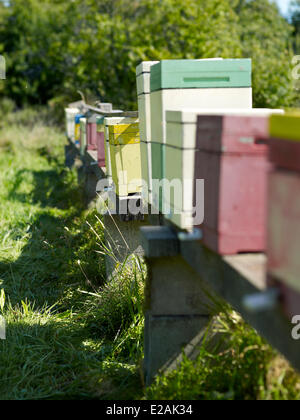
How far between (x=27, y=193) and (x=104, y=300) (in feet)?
16.9

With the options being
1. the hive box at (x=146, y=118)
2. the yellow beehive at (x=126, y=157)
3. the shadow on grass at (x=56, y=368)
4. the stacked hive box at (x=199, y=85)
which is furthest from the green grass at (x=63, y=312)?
the stacked hive box at (x=199, y=85)

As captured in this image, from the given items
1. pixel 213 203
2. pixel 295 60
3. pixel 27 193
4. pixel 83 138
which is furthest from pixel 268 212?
pixel 295 60

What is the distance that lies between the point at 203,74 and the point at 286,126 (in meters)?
1.28

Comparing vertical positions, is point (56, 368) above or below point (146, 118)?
below

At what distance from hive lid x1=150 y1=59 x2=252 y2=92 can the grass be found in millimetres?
1112

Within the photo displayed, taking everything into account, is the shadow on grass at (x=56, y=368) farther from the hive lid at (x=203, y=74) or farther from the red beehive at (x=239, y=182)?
the hive lid at (x=203, y=74)

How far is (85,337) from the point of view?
3686 millimetres

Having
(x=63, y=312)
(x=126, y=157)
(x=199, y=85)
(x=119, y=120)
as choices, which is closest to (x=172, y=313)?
(x=199, y=85)

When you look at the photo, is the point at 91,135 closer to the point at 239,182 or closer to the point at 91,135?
the point at 91,135

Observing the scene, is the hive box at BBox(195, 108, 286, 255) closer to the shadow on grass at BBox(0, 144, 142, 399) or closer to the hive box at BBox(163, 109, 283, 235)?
the hive box at BBox(163, 109, 283, 235)

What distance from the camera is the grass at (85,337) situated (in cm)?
249

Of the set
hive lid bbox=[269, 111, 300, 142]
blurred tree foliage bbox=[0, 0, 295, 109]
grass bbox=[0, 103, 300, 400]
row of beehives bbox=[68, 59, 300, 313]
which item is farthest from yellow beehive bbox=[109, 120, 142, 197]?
blurred tree foliage bbox=[0, 0, 295, 109]

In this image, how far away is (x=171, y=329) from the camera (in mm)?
2855

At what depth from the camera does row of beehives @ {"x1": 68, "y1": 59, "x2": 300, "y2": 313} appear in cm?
149
